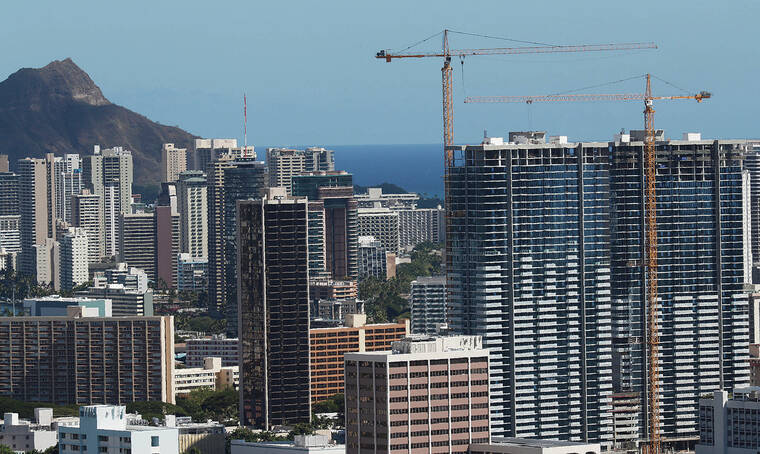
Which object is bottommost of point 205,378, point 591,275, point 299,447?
point 205,378

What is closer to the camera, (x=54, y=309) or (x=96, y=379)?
(x=96, y=379)

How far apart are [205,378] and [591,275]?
47.7 metres

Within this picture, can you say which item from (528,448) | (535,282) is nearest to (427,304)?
(535,282)

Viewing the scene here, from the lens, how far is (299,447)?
108 m

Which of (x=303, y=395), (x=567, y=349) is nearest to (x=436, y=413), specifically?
(x=567, y=349)

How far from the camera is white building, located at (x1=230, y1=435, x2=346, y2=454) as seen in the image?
349 feet

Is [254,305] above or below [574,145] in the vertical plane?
below

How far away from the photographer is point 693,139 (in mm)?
134375

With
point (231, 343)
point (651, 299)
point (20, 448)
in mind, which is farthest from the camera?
point (231, 343)

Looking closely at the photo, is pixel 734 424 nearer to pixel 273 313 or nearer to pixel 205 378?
pixel 273 313

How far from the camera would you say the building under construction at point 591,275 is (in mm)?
128750

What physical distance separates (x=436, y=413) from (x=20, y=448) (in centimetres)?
3989

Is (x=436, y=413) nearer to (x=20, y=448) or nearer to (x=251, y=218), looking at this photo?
(x=20, y=448)

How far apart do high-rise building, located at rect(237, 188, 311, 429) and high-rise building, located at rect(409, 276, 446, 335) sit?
25938 mm
